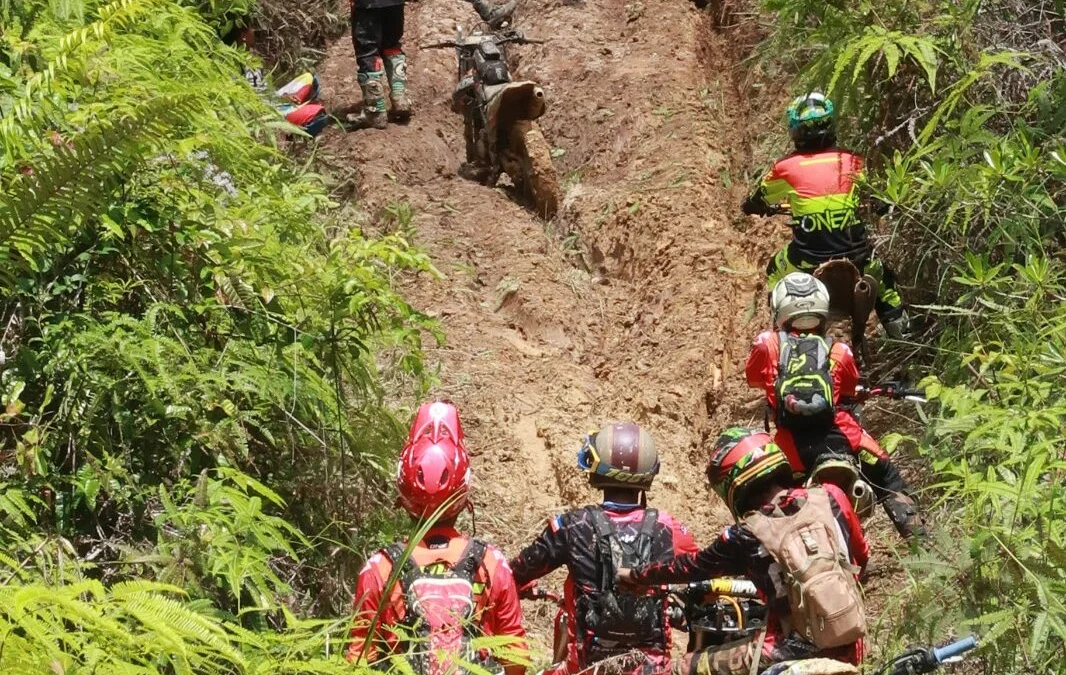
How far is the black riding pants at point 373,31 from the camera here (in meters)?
11.6

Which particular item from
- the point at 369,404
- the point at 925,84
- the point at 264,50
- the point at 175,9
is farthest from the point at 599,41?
the point at 369,404

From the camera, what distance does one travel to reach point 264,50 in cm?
1306

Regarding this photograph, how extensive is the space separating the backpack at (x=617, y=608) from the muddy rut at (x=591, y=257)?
232 cm

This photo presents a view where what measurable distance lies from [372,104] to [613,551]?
7.77m

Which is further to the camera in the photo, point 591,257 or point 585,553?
point 591,257

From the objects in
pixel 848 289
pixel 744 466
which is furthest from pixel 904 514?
pixel 744 466

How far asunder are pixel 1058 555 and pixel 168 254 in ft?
12.2

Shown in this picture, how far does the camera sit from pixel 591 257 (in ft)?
34.6

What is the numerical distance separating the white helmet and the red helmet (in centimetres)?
245

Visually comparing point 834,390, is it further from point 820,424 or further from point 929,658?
point 929,658

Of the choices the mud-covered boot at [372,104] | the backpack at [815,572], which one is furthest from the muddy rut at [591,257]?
the backpack at [815,572]

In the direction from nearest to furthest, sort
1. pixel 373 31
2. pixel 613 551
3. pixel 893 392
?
pixel 613 551 < pixel 893 392 < pixel 373 31

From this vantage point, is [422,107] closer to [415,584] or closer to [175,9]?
[175,9]

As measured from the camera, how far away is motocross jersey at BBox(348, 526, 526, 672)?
4477 mm
